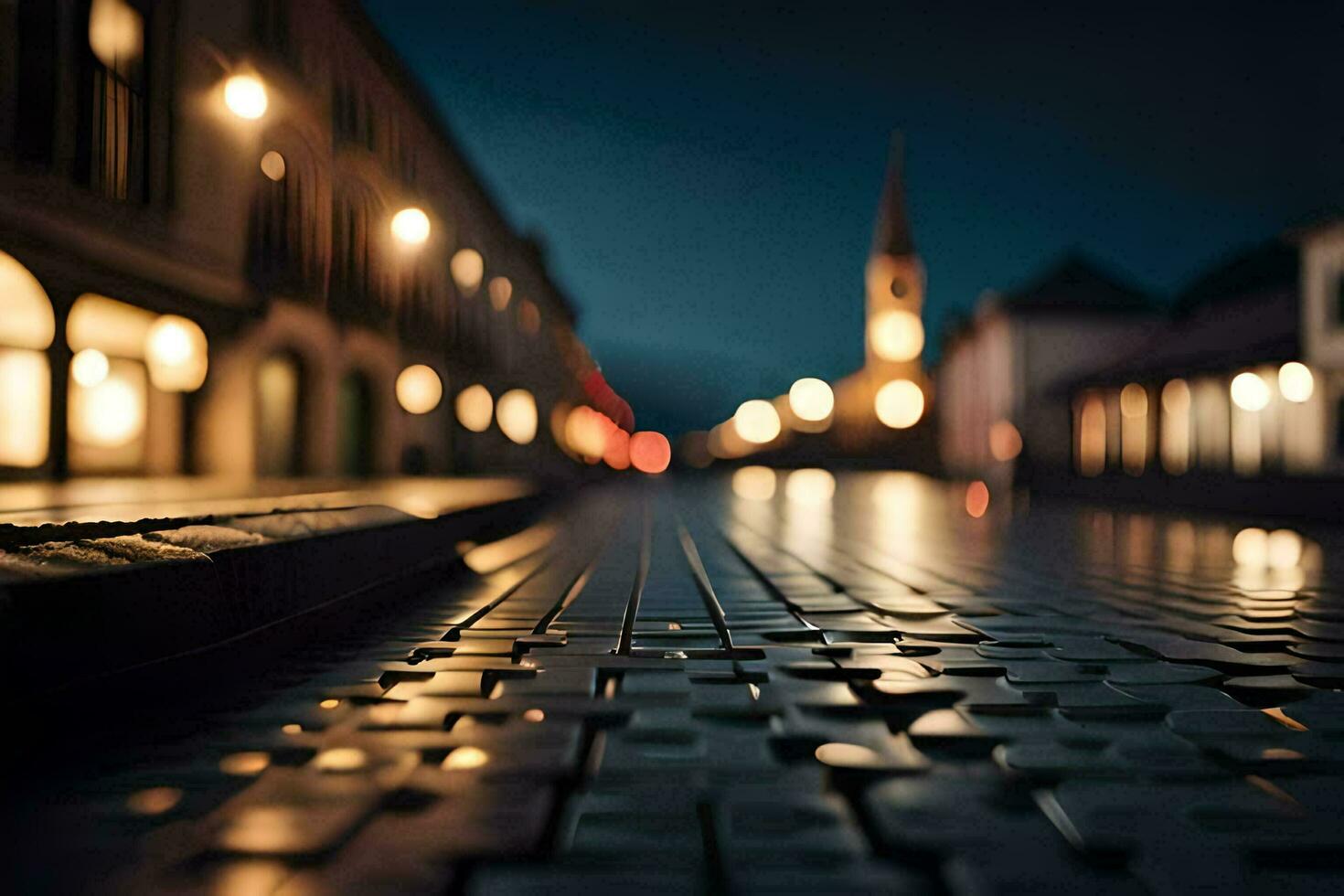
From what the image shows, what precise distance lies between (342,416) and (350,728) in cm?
1751

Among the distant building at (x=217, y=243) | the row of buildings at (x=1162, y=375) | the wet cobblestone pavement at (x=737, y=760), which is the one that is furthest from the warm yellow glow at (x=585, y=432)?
the wet cobblestone pavement at (x=737, y=760)

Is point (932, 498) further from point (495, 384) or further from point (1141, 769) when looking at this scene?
point (1141, 769)

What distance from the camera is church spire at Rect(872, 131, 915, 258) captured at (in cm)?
7981

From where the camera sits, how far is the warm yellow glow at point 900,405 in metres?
64.6

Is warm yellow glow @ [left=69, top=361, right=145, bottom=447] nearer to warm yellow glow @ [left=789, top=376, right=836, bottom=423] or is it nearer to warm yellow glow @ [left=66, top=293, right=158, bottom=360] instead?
warm yellow glow @ [left=66, top=293, right=158, bottom=360]

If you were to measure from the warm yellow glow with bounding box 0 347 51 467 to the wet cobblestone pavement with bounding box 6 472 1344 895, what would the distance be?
223 inches

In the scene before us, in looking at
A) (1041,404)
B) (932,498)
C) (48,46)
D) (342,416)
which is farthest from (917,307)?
(48,46)

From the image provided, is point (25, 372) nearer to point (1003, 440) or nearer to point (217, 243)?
point (217, 243)

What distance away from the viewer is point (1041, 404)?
40438mm

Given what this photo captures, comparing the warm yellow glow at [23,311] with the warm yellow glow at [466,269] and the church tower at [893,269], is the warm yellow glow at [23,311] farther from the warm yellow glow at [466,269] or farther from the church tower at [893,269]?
the church tower at [893,269]

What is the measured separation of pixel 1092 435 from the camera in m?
34.8

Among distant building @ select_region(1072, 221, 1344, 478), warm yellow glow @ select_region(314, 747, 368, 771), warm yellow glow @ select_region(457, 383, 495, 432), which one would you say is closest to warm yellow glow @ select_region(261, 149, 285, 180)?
warm yellow glow @ select_region(457, 383, 495, 432)

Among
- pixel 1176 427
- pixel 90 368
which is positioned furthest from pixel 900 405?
pixel 90 368

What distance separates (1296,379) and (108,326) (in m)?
21.5
